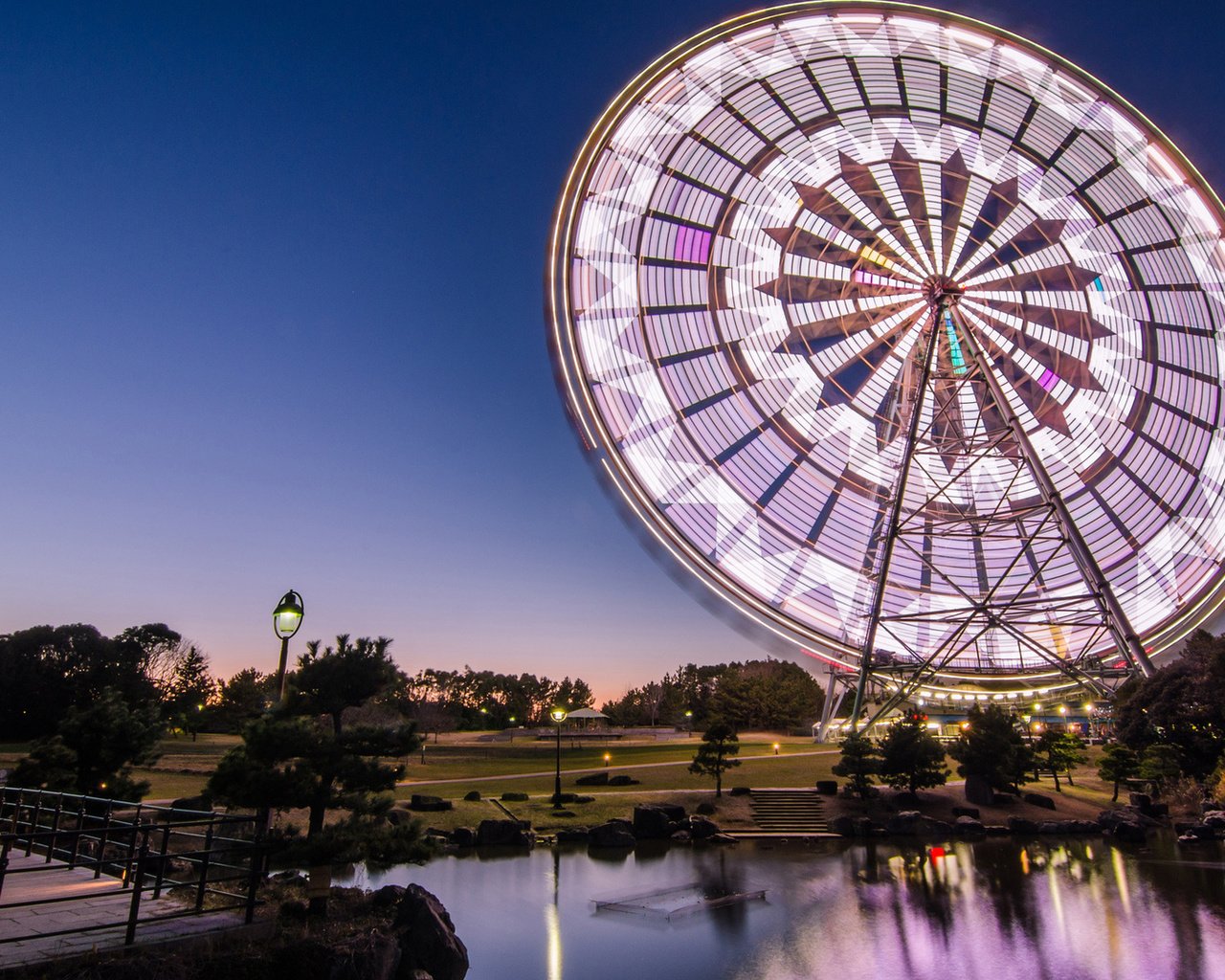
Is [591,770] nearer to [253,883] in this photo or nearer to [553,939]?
[553,939]

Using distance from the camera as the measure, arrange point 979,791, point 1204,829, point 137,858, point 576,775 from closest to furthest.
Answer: point 137,858, point 1204,829, point 979,791, point 576,775

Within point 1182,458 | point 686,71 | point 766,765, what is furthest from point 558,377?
point 766,765

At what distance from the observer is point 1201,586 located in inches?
998

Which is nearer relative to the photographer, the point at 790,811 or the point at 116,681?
the point at 790,811

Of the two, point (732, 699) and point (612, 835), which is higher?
point (732, 699)

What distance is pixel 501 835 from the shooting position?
21.5m

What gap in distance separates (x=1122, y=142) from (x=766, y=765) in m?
27.6

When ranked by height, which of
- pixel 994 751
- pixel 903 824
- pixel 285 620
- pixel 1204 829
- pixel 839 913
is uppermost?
pixel 285 620

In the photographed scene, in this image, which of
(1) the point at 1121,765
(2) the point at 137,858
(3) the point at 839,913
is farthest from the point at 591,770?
(2) the point at 137,858

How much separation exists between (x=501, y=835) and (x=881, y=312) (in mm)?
20900

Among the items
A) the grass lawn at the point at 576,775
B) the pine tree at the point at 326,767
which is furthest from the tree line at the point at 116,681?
the pine tree at the point at 326,767

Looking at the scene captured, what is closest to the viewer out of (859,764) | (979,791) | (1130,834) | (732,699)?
(1130,834)

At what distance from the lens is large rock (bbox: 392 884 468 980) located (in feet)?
32.3

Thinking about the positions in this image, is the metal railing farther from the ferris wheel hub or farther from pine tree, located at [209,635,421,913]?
the ferris wheel hub
